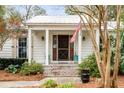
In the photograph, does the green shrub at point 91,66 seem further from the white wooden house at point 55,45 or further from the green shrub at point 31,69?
the green shrub at point 31,69

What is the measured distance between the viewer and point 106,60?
7551mm

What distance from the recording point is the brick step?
13.1m

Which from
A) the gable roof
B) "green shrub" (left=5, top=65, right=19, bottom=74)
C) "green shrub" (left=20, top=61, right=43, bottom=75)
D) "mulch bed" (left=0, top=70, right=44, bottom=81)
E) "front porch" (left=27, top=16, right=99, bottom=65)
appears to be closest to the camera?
"mulch bed" (left=0, top=70, right=44, bottom=81)

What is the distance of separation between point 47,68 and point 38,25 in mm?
1995

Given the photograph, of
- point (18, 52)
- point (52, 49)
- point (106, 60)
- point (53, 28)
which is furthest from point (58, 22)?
point (106, 60)

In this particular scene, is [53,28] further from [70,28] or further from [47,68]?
[47,68]

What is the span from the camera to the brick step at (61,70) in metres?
13.1

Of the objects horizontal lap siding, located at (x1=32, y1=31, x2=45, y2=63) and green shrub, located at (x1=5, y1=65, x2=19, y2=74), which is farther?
horizontal lap siding, located at (x1=32, y1=31, x2=45, y2=63)

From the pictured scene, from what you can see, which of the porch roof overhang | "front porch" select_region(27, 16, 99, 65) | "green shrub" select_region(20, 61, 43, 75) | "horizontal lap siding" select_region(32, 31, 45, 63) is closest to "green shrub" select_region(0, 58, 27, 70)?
"front porch" select_region(27, 16, 99, 65)

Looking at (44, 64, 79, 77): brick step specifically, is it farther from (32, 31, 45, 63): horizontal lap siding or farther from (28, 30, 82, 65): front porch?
(32, 31, 45, 63): horizontal lap siding

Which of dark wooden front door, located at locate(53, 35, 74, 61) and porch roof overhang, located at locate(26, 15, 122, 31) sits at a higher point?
porch roof overhang, located at locate(26, 15, 122, 31)

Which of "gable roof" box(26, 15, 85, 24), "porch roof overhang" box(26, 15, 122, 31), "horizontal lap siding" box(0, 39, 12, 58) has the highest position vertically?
"gable roof" box(26, 15, 85, 24)

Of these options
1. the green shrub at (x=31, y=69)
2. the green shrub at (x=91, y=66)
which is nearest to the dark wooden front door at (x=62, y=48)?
the green shrub at (x=31, y=69)
